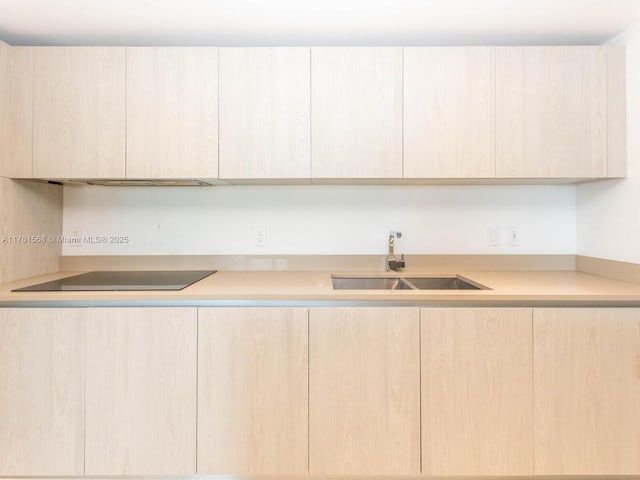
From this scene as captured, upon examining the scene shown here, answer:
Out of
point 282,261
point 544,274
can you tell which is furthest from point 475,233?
point 282,261

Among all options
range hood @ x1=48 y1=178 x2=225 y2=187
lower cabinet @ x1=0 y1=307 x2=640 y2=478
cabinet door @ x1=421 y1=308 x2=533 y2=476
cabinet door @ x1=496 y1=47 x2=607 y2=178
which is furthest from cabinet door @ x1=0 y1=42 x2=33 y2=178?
cabinet door @ x1=496 y1=47 x2=607 y2=178

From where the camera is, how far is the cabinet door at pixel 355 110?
1715 millimetres

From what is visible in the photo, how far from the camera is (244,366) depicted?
4.87 feet

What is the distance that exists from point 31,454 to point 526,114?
2.51 metres

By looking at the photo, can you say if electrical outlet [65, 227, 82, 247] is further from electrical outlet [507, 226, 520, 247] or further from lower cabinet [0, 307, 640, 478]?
electrical outlet [507, 226, 520, 247]

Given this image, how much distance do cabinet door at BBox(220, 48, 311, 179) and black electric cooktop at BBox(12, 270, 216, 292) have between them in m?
0.58

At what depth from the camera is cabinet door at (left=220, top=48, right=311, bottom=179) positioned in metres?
1.72

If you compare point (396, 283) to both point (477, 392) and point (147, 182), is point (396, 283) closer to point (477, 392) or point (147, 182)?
point (477, 392)

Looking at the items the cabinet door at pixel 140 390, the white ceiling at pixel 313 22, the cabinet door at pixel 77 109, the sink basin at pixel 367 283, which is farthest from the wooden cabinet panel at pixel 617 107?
the cabinet door at pixel 77 109

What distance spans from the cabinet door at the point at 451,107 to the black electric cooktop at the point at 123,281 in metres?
1.19

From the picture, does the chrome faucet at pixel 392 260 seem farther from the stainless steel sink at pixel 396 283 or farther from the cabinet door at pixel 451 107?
the cabinet door at pixel 451 107

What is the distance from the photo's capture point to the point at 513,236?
6.83 ft

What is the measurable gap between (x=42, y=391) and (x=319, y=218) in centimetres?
143

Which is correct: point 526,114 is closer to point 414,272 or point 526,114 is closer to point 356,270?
point 414,272
